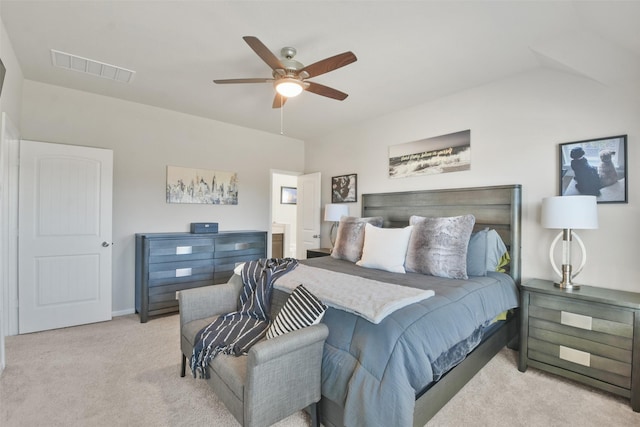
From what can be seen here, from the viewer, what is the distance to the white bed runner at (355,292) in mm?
1659

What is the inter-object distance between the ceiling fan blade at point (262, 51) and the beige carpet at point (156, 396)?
2.36 m

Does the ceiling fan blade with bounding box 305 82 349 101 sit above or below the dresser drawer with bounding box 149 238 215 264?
above

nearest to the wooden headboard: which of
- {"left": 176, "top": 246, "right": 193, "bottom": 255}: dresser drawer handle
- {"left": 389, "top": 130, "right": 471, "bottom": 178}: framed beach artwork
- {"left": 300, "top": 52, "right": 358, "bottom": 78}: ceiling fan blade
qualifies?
{"left": 389, "top": 130, "right": 471, "bottom": 178}: framed beach artwork

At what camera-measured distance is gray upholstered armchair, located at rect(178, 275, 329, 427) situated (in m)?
1.43

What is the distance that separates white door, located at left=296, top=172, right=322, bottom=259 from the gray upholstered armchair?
3395 mm

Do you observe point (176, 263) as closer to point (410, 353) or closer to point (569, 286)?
point (410, 353)

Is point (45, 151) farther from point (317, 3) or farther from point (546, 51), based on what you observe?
point (546, 51)

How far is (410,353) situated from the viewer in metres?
1.49

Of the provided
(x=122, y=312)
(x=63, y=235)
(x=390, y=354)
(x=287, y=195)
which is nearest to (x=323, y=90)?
(x=390, y=354)

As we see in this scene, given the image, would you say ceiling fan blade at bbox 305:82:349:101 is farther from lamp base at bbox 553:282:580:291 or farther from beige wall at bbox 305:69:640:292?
lamp base at bbox 553:282:580:291

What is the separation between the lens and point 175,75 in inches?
119

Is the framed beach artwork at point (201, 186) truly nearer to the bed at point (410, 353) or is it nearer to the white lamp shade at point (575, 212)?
the bed at point (410, 353)

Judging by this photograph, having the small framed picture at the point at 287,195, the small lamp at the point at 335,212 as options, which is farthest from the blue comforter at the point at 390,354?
the small framed picture at the point at 287,195

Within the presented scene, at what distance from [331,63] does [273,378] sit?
6.67 ft
